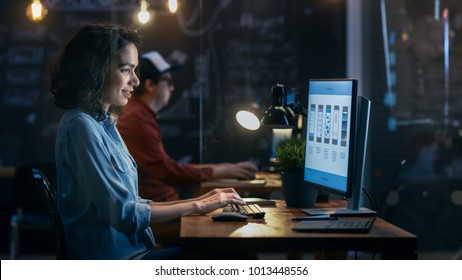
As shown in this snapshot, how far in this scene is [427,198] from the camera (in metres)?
5.39

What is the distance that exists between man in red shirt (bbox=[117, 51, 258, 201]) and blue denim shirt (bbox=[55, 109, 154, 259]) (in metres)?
1.67

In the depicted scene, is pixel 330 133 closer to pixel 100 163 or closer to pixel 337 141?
pixel 337 141

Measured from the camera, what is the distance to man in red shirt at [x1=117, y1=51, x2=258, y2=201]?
14.0 ft

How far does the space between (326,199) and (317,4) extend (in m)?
2.86

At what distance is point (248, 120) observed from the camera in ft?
15.1

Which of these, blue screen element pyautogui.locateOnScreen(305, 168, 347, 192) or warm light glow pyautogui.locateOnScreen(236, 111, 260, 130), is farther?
warm light glow pyautogui.locateOnScreen(236, 111, 260, 130)

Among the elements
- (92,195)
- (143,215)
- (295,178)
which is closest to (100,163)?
(92,195)

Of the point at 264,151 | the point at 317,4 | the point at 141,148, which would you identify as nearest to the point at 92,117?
the point at 141,148

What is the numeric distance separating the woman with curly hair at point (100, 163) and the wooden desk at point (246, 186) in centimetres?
123

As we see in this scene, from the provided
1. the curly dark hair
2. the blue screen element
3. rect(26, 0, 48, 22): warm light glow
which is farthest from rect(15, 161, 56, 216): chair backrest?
the blue screen element

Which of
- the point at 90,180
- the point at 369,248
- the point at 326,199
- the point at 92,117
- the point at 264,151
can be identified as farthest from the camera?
the point at 264,151

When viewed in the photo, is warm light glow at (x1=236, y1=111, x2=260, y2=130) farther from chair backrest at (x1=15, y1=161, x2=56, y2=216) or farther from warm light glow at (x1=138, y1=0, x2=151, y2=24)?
warm light glow at (x1=138, y1=0, x2=151, y2=24)

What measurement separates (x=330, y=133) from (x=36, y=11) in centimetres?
350

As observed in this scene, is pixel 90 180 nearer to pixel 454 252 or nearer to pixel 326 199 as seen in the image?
pixel 326 199
